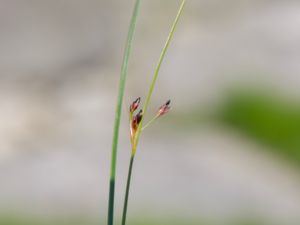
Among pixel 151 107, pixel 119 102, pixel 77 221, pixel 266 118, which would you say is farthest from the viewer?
pixel 266 118

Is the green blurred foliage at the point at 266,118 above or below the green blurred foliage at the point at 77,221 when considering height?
→ above

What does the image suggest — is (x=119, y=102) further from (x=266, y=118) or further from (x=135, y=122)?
(x=266, y=118)

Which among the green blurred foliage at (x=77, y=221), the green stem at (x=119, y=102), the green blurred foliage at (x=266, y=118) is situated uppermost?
the green blurred foliage at (x=266, y=118)

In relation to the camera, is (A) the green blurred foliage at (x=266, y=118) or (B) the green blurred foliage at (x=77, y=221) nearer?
(B) the green blurred foliage at (x=77, y=221)

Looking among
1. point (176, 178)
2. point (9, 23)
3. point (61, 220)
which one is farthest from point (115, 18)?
point (61, 220)

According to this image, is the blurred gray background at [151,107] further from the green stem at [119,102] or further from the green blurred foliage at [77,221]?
the green stem at [119,102]

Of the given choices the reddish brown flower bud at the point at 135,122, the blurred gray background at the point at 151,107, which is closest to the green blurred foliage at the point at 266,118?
the blurred gray background at the point at 151,107

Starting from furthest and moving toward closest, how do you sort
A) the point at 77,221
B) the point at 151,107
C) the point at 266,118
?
the point at 266,118 < the point at 151,107 < the point at 77,221

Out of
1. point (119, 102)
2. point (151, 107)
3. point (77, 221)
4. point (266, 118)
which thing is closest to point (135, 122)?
point (119, 102)
